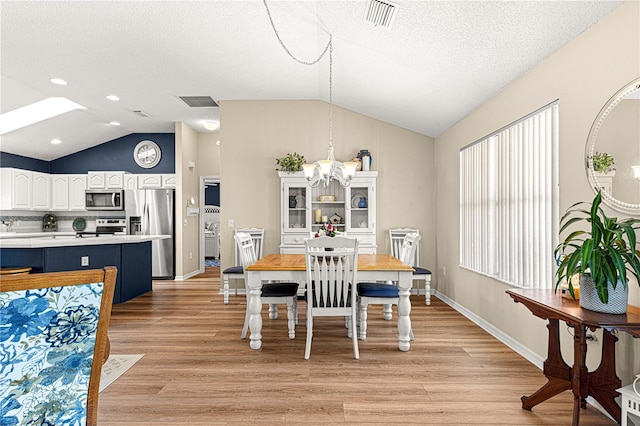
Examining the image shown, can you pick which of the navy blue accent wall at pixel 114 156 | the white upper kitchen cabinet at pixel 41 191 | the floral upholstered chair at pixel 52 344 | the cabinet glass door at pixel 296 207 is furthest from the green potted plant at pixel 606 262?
the white upper kitchen cabinet at pixel 41 191

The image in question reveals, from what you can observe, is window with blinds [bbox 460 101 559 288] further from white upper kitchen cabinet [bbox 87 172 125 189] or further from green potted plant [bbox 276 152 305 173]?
white upper kitchen cabinet [bbox 87 172 125 189]

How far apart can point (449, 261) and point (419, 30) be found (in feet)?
10.3

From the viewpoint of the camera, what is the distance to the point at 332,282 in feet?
10.3

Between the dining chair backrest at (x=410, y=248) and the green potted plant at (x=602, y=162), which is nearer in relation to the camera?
the green potted plant at (x=602, y=162)

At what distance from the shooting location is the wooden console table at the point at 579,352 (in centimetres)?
183

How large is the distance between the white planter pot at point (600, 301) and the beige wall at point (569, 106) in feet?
1.11

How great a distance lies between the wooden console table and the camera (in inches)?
72.1

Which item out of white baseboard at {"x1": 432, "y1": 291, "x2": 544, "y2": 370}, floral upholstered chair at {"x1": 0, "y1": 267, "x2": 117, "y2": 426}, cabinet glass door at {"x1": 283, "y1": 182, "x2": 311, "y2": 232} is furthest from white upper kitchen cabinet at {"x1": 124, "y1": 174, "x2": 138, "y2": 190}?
floral upholstered chair at {"x1": 0, "y1": 267, "x2": 117, "y2": 426}

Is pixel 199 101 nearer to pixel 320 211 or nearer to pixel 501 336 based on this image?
pixel 320 211

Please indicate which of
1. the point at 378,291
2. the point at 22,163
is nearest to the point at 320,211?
the point at 378,291

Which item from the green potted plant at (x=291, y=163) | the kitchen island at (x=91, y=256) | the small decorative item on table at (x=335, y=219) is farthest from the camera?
the small decorative item on table at (x=335, y=219)

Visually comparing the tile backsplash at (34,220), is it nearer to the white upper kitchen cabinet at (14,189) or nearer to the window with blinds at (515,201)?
the white upper kitchen cabinet at (14,189)

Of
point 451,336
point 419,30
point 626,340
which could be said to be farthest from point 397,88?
point 626,340

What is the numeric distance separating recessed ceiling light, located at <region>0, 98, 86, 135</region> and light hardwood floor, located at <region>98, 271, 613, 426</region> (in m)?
3.91
